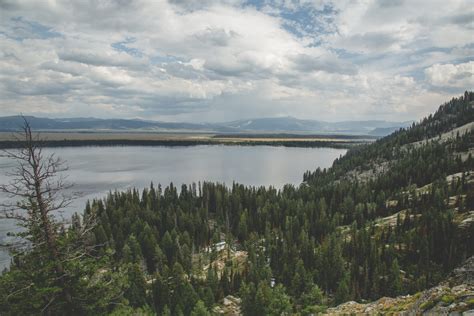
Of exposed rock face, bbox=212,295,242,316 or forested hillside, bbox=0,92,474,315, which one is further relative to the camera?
exposed rock face, bbox=212,295,242,316

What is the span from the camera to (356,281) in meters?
82.9

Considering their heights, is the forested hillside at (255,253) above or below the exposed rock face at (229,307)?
above

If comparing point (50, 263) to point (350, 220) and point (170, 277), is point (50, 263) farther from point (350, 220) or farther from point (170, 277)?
point (350, 220)

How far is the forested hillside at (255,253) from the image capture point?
22.3 meters

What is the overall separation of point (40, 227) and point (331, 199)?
469 ft

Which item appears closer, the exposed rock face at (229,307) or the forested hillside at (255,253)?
the forested hillside at (255,253)

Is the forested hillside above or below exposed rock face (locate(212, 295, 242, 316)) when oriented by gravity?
above

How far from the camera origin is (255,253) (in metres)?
94.1

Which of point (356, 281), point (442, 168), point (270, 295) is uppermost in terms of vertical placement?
point (442, 168)

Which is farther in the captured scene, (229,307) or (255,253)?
(255,253)

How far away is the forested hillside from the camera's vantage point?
22281mm

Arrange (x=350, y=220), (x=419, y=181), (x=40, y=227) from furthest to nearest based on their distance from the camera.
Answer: (x=419, y=181) → (x=350, y=220) → (x=40, y=227)

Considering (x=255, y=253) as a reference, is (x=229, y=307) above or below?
below

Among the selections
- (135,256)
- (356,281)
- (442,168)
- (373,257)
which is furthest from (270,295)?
(442,168)
